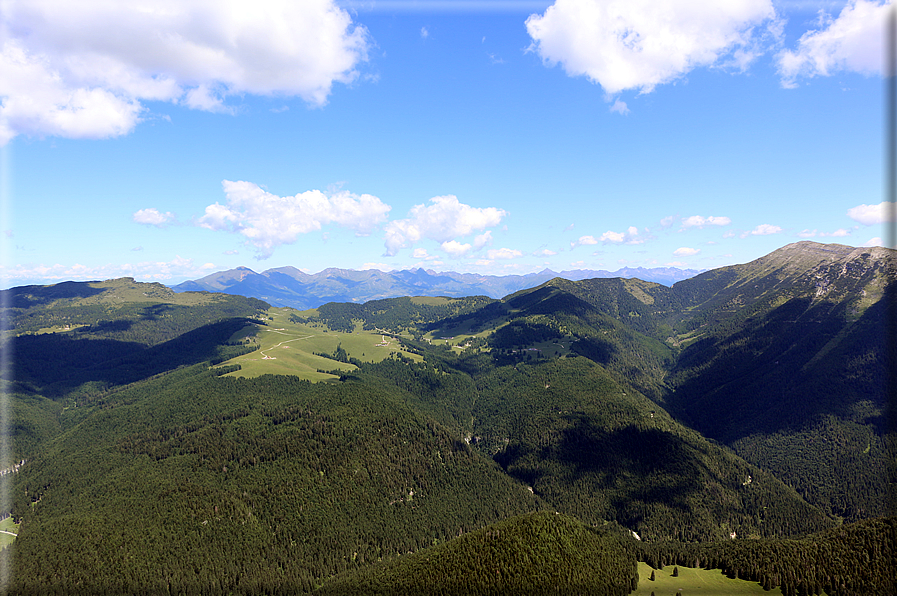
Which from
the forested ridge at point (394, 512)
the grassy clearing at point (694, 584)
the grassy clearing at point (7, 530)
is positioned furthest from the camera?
the grassy clearing at point (7, 530)

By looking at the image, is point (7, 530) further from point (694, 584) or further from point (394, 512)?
point (694, 584)

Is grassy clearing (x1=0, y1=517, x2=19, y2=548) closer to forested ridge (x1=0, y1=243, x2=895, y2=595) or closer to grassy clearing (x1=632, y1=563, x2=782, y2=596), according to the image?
forested ridge (x1=0, y1=243, x2=895, y2=595)

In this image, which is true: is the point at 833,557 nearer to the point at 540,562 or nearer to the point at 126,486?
the point at 540,562

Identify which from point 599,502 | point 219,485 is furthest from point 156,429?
point 599,502

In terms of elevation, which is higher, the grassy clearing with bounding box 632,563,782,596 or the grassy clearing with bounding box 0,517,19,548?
the grassy clearing with bounding box 632,563,782,596

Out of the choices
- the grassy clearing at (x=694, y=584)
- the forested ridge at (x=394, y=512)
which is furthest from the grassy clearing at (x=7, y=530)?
the grassy clearing at (x=694, y=584)

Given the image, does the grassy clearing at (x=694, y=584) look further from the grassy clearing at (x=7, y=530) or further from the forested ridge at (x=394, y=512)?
the grassy clearing at (x=7, y=530)

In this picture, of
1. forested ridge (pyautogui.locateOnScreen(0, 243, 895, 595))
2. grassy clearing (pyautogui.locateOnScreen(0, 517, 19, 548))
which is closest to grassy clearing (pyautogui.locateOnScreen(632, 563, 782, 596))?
forested ridge (pyautogui.locateOnScreen(0, 243, 895, 595))

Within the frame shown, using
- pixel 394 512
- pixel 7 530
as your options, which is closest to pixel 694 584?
pixel 394 512
